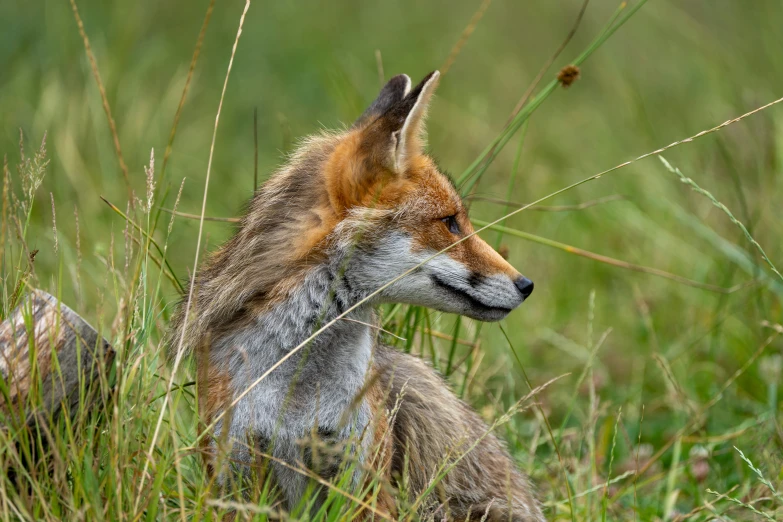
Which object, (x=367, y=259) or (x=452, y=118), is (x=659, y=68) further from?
(x=367, y=259)

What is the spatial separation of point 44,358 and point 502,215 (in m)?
6.72

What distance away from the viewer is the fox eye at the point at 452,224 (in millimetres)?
4379

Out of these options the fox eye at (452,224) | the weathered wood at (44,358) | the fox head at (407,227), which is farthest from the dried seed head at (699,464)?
the weathered wood at (44,358)

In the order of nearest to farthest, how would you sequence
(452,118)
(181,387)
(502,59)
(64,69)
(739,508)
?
(181,387)
(739,508)
(64,69)
(452,118)
(502,59)

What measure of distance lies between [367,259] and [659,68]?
9.32 m

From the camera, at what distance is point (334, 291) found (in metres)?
4.14

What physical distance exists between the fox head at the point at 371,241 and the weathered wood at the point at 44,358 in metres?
0.57

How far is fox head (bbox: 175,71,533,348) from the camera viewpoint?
4.18 m

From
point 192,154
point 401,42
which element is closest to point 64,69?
point 192,154

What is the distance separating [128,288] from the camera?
3842 mm

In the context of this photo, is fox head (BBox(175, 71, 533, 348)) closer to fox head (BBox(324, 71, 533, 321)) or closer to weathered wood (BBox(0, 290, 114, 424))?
fox head (BBox(324, 71, 533, 321))

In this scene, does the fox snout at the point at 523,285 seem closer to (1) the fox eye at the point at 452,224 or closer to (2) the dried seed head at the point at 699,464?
(1) the fox eye at the point at 452,224

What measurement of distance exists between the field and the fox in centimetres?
22

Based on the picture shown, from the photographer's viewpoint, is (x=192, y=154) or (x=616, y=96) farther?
(x=616, y=96)
